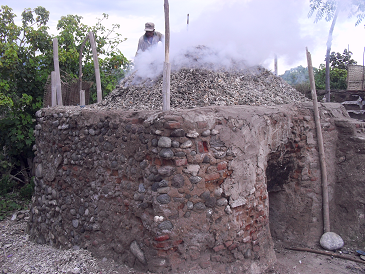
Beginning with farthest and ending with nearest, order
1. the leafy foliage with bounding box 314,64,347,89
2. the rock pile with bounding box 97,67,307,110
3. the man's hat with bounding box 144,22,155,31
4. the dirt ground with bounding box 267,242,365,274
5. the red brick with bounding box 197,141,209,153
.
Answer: the leafy foliage with bounding box 314,64,347,89, the man's hat with bounding box 144,22,155,31, the rock pile with bounding box 97,67,307,110, the dirt ground with bounding box 267,242,365,274, the red brick with bounding box 197,141,209,153

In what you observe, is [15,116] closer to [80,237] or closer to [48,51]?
[48,51]

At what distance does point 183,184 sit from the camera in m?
3.03

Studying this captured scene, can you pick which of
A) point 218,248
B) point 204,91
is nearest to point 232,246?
point 218,248

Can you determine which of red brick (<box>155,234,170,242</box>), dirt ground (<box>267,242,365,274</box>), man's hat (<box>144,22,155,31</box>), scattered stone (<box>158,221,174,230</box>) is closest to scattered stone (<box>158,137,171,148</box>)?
scattered stone (<box>158,221,174,230</box>)

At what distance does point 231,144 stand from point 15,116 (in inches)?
268

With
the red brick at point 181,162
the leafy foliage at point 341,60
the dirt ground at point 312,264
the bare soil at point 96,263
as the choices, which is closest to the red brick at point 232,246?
the bare soil at point 96,263

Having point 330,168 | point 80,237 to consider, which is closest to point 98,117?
point 80,237

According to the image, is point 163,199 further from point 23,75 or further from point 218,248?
point 23,75

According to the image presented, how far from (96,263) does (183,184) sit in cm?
143

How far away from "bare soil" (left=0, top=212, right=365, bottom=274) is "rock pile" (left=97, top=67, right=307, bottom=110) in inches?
70.1

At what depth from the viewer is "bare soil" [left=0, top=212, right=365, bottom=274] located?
3416 mm

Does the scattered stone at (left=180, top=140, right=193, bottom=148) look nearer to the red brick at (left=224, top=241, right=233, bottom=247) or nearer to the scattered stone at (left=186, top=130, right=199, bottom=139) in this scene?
the scattered stone at (left=186, top=130, right=199, bottom=139)

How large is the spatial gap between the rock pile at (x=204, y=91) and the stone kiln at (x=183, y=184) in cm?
38

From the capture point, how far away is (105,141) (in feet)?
11.9
